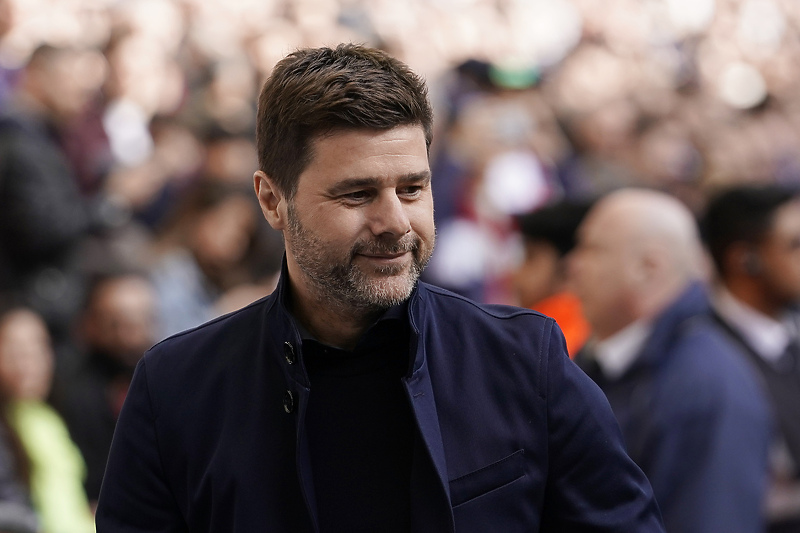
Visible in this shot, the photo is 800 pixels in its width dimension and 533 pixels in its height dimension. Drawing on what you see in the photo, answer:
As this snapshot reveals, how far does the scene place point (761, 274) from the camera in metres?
4.43

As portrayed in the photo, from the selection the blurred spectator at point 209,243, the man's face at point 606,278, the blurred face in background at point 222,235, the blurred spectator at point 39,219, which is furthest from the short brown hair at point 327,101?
the blurred face in background at point 222,235

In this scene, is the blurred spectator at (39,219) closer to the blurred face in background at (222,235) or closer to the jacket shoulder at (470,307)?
the blurred face in background at (222,235)

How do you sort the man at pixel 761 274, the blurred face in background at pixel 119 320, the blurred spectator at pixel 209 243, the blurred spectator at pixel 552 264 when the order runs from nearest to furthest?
the man at pixel 761 274 → the blurred spectator at pixel 552 264 → the blurred face in background at pixel 119 320 → the blurred spectator at pixel 209 243

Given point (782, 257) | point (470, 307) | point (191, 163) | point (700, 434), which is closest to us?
point (470, 307)

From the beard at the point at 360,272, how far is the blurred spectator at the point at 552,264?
2773 millimetres

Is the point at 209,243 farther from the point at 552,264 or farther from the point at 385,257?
the point at 385,257

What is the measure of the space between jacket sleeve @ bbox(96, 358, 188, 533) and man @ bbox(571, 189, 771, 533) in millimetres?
1591

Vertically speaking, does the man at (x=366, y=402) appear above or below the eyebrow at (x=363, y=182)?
below

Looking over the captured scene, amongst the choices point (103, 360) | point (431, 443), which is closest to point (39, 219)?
point (103, 360)

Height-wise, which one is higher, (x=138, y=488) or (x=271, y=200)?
(x=271, y=200)

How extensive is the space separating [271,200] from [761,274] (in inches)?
111

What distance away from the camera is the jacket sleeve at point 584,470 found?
1993 millimetres

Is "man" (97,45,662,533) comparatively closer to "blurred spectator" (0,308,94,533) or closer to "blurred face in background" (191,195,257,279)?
"blurred spectator" (0,308,94,533)

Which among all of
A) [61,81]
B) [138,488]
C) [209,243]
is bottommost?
[209,243]
